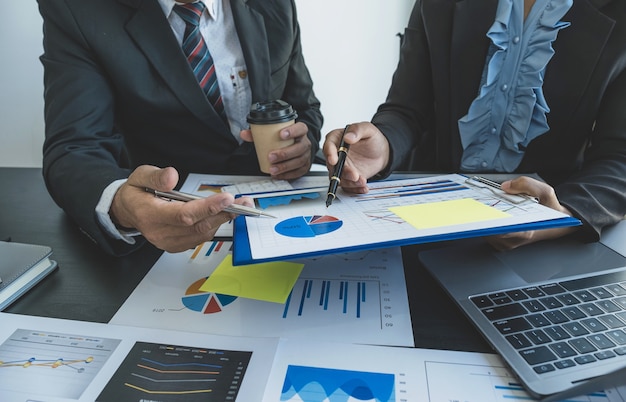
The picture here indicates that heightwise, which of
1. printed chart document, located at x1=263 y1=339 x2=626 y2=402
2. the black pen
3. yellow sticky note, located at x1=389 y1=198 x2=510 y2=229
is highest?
the black pen

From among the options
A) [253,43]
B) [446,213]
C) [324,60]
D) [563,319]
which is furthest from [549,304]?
[324,60]

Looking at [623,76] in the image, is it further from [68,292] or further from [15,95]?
[15,95]

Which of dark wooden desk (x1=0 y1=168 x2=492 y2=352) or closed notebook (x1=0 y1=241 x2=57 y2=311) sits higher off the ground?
closed notebook (x1=0 y1=241 x2=57 y2=311)

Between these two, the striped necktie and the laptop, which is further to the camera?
the striped necktie

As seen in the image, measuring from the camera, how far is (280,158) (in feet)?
2.93

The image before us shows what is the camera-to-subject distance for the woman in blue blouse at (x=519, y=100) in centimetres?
80

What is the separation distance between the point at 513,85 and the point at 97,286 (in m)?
0.92

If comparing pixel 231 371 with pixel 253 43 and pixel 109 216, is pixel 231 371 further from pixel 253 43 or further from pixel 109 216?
pixel 253 43

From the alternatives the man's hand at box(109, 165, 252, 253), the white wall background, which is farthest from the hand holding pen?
the white wall background

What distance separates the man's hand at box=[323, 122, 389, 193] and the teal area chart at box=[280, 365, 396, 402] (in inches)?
13.9

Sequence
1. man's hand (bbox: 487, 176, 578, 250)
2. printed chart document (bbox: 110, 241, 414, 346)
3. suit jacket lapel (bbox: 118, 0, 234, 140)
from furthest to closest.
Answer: suit jacket lapel (bbox: 118, 0, 234, 140) → man's hand (bbox: 487, 176, 578, 250) → printed chart document (bbox: 110, 241, 414, 346)

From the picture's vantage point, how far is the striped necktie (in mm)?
1059

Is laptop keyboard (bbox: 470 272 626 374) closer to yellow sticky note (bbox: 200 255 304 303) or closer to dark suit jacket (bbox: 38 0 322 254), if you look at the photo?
A: yellow sticky note (bbox: 200 255 304 303)

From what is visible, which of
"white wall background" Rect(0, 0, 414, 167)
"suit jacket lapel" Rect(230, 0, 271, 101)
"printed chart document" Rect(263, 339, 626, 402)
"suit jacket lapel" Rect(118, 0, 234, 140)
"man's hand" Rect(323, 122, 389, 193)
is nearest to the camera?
"printed chart document" Rect(263, 339, 626, 402)
